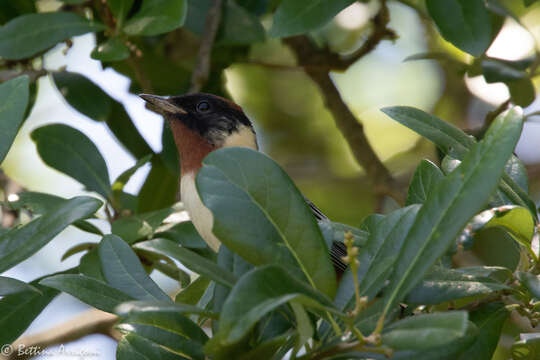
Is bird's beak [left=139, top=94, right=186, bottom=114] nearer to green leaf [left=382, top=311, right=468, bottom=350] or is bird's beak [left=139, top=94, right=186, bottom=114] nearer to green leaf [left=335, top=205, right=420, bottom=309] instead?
green leaf [left=335, top=205, right=420, bottom=309]

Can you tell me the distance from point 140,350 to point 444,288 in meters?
0.94

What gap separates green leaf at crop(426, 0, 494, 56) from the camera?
10.6 ft

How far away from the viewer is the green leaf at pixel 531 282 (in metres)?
2.15

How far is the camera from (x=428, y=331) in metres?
1.64

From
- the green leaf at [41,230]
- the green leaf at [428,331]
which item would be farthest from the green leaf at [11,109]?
the green leaf at [428,331]

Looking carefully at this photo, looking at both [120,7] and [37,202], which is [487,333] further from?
[120,7]

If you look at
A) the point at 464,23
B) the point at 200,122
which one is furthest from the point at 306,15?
the point at 200,122

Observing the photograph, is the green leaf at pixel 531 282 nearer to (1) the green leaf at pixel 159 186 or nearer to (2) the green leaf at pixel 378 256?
(2) the green leaf at pixel 378 256

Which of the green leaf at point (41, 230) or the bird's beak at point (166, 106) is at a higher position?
the green leaf at point (41, 230)

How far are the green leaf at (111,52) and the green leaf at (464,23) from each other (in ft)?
4.87

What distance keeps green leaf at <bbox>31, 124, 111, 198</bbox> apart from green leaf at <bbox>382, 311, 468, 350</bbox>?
2541 millimetres

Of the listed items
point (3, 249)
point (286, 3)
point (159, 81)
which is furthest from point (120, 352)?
point (159, 81)

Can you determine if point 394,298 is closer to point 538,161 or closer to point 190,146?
point 190,146

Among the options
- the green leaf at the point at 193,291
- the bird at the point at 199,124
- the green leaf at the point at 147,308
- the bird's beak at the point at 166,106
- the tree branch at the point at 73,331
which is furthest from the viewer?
the tree branch at the point at 73,331
